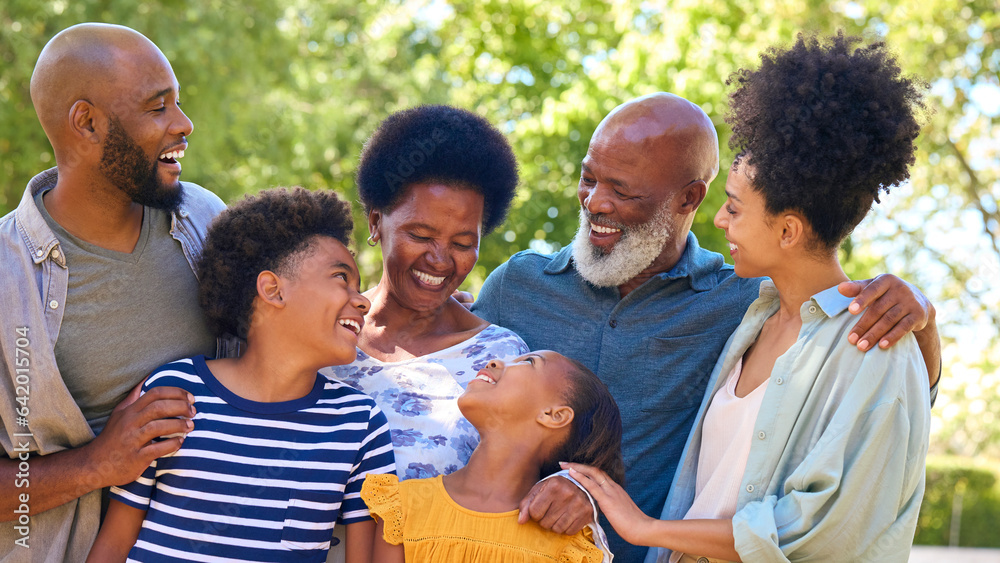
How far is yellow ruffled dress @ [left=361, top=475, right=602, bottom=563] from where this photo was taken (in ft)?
8.59

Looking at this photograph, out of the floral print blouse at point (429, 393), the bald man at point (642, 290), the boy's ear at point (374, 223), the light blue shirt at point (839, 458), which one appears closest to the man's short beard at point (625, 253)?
the bald man at point (642, 290)

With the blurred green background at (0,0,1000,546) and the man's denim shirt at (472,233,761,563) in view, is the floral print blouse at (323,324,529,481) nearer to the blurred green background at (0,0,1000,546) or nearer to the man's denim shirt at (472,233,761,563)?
the man's denim shirt at (472,233,761,563)

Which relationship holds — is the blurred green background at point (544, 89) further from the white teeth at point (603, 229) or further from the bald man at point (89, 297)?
the bald man at point (89, 297)

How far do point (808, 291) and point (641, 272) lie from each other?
89cm

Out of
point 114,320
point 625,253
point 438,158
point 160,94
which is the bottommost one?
point 114,320

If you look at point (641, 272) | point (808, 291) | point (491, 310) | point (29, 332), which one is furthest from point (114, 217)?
point (808, 291)

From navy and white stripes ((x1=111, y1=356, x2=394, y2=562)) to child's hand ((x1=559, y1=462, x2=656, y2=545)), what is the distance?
2.06 ft

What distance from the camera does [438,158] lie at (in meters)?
3.46

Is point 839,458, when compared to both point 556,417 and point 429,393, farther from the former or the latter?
point 429,393

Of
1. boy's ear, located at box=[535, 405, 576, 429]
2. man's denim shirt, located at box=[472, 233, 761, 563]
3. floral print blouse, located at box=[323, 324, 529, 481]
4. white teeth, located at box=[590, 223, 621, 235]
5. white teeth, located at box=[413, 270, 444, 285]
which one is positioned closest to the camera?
boy's ear, located at box=[535, 405, 576, 429]

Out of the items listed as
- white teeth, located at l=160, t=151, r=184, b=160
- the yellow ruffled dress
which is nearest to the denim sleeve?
the yellow ruffled dress

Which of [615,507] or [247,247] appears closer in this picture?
[615,507]

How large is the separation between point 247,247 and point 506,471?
115 centimetres

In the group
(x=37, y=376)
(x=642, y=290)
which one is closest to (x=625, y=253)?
(x=642, y=290)
